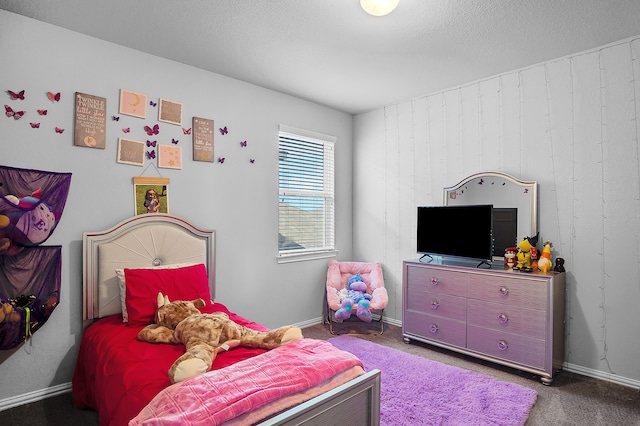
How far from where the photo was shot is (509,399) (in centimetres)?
253

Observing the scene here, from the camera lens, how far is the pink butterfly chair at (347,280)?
3908 mm

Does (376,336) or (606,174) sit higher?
(606,174)

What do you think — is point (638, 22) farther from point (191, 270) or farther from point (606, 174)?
point (191, 270)

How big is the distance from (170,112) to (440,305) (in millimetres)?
3010

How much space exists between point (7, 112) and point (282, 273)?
8.64ft

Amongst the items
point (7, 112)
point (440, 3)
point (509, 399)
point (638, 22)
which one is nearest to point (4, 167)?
point (7, 112)

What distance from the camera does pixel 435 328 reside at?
3.49 metres

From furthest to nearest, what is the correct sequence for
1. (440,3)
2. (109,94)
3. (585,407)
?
(109,94)
(585,407)
(440,3)

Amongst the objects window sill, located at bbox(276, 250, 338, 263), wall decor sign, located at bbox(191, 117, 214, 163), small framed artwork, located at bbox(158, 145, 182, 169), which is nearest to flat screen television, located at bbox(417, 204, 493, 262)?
window sill, located at bbox(276, 250, 338, 263)

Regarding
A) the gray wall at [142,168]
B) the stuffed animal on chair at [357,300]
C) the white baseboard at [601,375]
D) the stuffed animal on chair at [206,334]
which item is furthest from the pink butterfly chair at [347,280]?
the stuffed animal on chair at [206,334]

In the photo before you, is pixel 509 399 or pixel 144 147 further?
pixel 144 147

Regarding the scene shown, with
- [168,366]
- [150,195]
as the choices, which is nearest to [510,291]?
[168,366]

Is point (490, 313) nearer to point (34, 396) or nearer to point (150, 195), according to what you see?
point (150, 195)

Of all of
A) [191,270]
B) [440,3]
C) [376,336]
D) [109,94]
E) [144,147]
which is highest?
[440,3]
